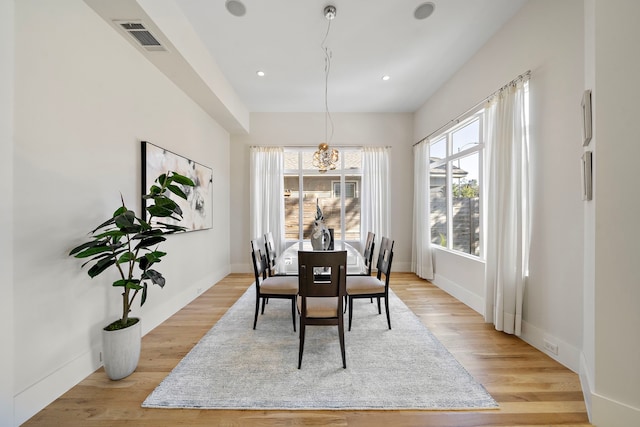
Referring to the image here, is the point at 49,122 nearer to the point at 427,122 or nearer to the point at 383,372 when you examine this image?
the point at 383,372

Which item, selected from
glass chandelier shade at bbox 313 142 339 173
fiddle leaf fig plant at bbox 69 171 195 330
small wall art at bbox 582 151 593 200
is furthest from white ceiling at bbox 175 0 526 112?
fiddle leaf fig plant at bbox 69 171 195 330

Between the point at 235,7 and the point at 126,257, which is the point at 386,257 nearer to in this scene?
the point at 126,257

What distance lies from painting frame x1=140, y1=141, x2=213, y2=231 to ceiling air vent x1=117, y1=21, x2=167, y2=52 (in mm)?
899

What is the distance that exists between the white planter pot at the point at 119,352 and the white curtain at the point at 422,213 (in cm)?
417

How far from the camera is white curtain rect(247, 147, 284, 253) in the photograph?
16.4 feet

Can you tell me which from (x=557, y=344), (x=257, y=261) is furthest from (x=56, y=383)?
(x=557, y=344)

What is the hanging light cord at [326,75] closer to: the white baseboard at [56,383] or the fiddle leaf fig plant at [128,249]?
the fiddle leaf fig plant at [128,249]

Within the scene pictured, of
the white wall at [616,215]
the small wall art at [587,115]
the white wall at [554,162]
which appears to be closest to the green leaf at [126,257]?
the white wall at [616,215]

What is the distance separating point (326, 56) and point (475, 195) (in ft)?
8.87

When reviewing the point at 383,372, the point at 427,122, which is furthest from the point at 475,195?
the point at 383,372

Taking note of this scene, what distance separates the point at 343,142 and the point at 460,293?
3.43m

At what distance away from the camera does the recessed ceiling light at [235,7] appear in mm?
2322

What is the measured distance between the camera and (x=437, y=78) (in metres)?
3.73

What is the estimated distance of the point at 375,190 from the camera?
16.6ft
